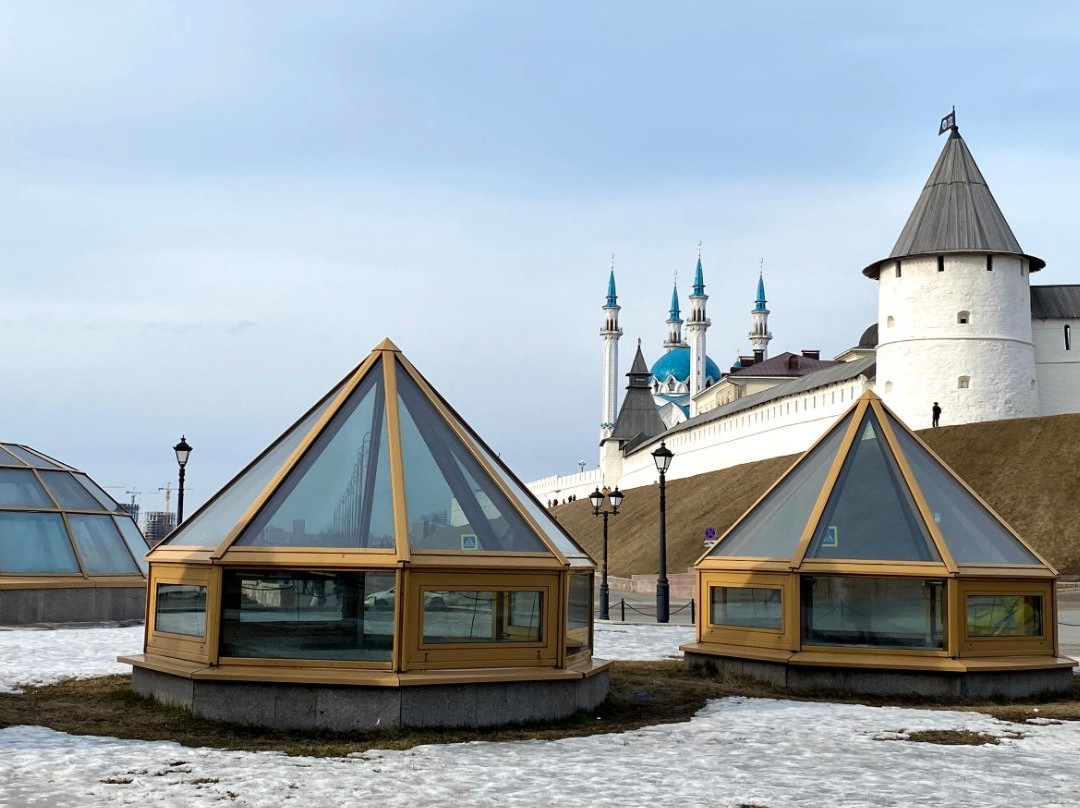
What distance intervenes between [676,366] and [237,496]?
157 meters

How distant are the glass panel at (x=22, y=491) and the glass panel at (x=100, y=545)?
2.10ft

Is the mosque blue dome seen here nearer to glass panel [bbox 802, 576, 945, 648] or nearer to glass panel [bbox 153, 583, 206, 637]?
glass panel [bbox 802, 576, 945, 648]

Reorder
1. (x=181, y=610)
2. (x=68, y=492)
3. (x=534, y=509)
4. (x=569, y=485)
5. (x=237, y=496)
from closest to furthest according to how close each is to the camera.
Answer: (x=181, y=610), (x=237, y=496), (x=534, y=509), (x=68, y=492), (x=569, y=485)

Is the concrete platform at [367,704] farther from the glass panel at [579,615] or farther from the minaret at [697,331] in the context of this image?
the minaret at [697,331]

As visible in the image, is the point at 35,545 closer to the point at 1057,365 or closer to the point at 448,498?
the point at 448,498

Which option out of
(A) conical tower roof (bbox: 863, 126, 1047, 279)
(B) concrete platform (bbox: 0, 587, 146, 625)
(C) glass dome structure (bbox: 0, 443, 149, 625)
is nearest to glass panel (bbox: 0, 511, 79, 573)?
(C) glass dome structure (bbox: 0, 443, 149, 625)

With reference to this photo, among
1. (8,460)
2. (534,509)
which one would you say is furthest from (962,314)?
(534,509)

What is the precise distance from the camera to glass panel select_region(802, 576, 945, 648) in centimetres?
1452

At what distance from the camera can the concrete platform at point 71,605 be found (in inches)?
931

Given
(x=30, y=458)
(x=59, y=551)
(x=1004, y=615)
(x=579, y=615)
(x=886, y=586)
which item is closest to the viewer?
(x=579, y=615)

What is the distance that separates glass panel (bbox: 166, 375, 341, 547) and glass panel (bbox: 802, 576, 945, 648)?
19.6ft

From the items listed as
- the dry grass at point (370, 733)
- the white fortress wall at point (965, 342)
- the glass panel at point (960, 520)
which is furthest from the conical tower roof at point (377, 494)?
the white fortress wall at point (965, 342)

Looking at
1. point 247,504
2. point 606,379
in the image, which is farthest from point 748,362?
point 247,504

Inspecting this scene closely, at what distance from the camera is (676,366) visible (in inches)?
6658
